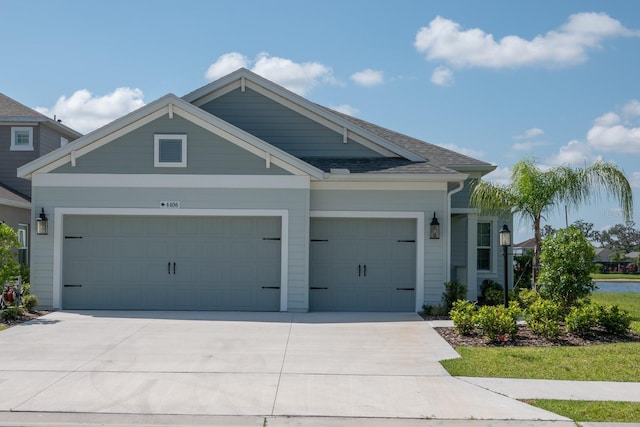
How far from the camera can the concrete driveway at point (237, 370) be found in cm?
725

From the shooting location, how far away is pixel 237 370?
894 cm

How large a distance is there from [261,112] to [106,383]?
9860mm

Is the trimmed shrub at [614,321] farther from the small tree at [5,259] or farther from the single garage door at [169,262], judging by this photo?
the small tree at [5,259]

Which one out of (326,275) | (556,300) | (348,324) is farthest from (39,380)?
(556,300)

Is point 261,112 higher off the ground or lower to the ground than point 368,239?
higher

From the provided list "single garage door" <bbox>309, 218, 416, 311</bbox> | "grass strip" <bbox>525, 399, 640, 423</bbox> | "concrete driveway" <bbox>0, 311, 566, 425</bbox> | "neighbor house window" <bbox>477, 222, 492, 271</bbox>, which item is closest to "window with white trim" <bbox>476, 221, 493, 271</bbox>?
"neighbor house window" <bbox>477, 222, 492, 271</bbox>

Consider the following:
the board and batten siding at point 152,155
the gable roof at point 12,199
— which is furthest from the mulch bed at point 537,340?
the gable roof at point 12,199

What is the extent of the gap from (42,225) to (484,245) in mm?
Answer: 11897

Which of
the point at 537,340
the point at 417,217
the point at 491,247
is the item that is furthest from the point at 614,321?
the point at 491,247

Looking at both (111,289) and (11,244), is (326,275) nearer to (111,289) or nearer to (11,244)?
(111,289)

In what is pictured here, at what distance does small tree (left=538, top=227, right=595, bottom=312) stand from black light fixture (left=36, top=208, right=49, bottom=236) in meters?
10.5

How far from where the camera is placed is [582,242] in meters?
12.7

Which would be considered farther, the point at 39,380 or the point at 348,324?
the point at 348,324

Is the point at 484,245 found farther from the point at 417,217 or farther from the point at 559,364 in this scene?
the point at 559,364
